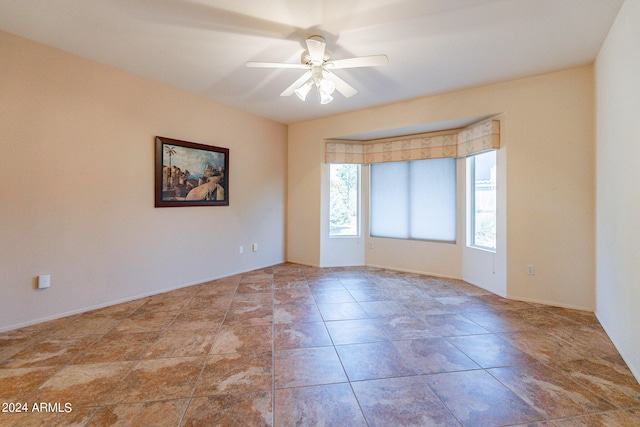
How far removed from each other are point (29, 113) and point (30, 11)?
0.89 meters

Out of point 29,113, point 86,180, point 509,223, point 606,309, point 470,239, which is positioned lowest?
point 606,309

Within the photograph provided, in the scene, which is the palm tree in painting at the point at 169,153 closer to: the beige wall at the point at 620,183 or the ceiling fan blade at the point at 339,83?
the ceiling fan blade at the point at 339,83

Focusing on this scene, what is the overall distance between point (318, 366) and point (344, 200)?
11.6 ft

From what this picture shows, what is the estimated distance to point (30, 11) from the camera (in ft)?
7.25

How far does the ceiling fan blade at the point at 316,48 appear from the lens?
2.24 meters

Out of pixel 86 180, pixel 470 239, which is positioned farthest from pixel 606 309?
pixel 86 180

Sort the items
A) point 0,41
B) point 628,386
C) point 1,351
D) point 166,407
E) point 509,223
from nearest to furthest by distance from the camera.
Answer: point 166,407 → point 628,386 → point 1,351 → point 0,41 → point 509,223

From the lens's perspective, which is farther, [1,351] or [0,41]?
[0,41]

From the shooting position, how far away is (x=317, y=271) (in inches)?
187

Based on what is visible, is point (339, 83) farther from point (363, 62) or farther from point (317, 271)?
point (317, 271)

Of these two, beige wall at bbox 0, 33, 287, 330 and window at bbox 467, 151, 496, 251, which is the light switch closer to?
beige wall at bbox 0, 33, 287, 330

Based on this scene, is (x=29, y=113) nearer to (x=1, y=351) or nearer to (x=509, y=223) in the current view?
(x=1, y=351)

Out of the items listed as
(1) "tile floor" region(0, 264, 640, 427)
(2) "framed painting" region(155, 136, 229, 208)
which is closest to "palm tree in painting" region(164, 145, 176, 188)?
(2) "framed painting" region(155, 136, 229, 208)

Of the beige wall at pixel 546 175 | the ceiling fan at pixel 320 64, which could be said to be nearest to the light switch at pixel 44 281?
the ceiling fan at pixel 320 64
